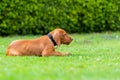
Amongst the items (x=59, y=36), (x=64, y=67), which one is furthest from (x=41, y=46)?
(x=64, y=67)

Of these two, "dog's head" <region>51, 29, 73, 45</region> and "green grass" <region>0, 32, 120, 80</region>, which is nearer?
"green grass" <region>0, 32, 120, 80</region>

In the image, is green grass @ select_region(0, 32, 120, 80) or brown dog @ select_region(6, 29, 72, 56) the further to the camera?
brown dog @ select_region(6, 29, 72, 56)

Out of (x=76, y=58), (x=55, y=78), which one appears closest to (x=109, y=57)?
(x=76, y=58)

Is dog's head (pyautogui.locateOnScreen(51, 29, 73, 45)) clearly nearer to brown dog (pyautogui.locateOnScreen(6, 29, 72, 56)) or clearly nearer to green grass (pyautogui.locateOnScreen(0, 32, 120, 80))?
brown dog (pyautogui.locateOnScreen(6, 29, 72, 56))

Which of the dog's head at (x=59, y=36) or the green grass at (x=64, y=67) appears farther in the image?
the dog's head at (x=59, y=36)

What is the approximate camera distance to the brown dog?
38.3 ft

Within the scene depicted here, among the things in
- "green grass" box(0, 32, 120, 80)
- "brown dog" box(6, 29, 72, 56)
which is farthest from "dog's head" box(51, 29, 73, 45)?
"green grass" box(0, 32, 120, 80)

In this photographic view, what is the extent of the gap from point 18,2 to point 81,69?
11.2 m

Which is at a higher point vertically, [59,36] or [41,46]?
[59,36]

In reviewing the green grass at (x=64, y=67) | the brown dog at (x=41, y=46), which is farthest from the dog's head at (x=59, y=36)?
the green grass at (x=64, y=67)

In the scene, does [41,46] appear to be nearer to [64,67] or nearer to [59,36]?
[59,36]

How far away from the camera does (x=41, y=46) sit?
11.7 metres

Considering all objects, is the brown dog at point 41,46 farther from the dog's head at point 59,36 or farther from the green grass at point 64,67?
the green grass at point 64,67

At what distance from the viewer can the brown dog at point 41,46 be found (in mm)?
11672
